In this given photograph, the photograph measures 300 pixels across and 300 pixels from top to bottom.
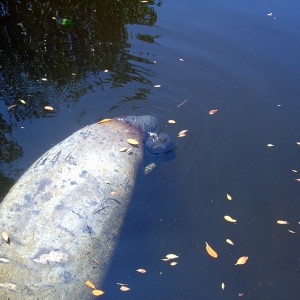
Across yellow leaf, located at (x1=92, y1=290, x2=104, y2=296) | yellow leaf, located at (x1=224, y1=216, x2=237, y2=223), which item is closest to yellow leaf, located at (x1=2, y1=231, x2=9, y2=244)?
yellow leaf, located at (x1=92, y1=290, x2=104, y2=296)

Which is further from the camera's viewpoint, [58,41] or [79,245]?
[58,41]

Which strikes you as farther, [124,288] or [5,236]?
[124,288]

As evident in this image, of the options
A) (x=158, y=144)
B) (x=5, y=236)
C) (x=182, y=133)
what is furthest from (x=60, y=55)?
(x=5, y=236)

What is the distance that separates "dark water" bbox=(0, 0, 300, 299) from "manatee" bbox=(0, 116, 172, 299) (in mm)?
460

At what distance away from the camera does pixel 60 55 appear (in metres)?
8.20

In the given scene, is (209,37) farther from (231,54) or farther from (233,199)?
(233,199)

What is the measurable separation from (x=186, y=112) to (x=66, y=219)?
3.57 m

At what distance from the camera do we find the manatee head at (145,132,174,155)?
240 inches

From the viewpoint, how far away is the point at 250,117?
6949 mm

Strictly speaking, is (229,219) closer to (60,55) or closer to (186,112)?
(186,112)

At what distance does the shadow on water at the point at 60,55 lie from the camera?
7.04m

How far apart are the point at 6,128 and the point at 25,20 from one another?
3.83m

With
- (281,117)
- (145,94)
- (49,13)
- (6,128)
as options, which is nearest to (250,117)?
(281,117)

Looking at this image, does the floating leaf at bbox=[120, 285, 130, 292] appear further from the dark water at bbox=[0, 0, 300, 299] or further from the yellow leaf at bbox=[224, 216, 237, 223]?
the yellow leaf at bbox=[224, 216, 237, 223]
